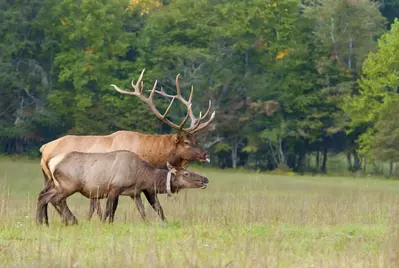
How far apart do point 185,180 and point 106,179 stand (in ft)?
3.71

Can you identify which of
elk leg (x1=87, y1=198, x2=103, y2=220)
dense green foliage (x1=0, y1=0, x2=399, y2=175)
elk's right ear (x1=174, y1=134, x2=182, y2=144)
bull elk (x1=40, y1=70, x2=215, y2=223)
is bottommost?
elk leg (x1=87, y1=198, x2=103, y2=220)

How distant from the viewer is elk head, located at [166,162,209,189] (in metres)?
14.2

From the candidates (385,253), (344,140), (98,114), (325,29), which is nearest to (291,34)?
(325,29)

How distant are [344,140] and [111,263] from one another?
46.5 metres

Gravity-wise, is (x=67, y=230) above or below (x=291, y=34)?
below

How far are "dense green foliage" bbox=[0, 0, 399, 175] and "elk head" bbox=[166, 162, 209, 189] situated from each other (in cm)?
3608

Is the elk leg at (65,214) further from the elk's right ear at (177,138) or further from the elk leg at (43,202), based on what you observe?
the elk's right ear at (177,138)

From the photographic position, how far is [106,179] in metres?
13.8

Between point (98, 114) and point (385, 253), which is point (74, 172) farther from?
point (98, 114)

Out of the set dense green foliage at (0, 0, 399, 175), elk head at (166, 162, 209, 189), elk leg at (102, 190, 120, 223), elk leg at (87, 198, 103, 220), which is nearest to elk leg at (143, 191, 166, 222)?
elk head at (166, 162, 209, 189)

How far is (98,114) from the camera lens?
2032 inches

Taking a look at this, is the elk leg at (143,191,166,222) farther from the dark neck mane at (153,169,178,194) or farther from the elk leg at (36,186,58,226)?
the elk leg at (36,186,58,226)

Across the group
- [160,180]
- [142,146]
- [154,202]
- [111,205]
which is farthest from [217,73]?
[111,205]

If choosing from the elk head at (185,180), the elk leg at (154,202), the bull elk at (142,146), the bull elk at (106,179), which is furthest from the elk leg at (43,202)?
the elk head at (185,180)
